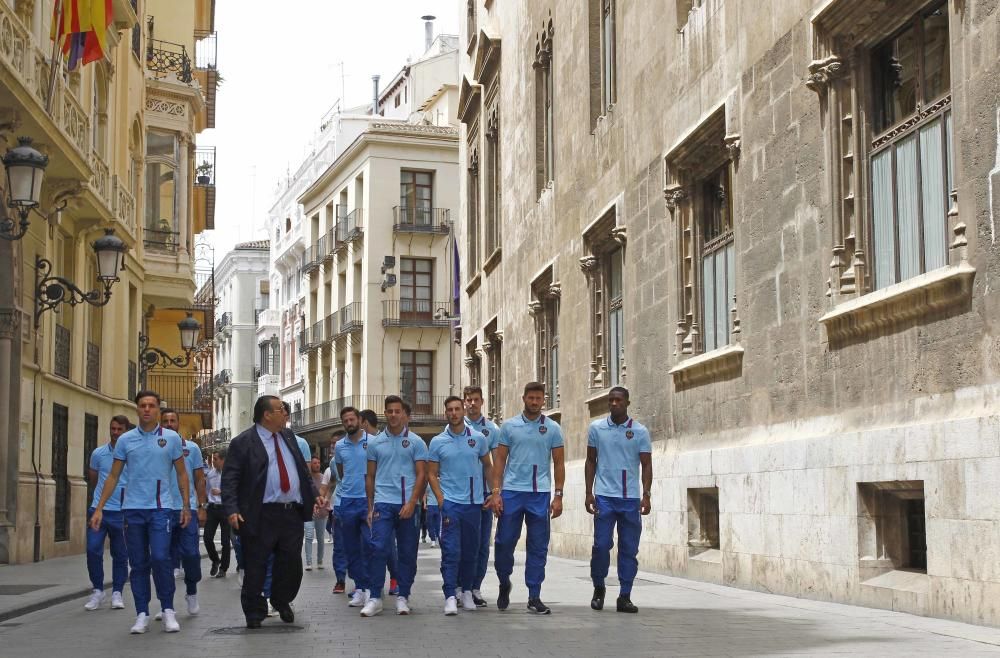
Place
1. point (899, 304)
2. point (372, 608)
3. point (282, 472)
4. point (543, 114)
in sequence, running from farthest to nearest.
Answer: point (543, 114) → point (372, 608) → point (899, 304) → point (282, 472)

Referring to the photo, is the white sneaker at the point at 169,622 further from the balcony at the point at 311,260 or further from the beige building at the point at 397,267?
the balcony at the point at 311,260

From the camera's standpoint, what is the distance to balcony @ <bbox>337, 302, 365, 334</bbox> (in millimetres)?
59812

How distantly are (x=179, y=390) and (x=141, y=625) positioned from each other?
34.5 metres

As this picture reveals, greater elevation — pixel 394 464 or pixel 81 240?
pixel 81 240

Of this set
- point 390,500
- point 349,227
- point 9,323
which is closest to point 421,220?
point 349,227

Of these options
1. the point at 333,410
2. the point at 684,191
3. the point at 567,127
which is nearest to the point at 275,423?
the point at 684,191

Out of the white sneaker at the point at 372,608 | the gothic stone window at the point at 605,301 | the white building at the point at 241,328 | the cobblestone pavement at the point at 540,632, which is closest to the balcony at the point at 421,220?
the white building at the point at 241,328

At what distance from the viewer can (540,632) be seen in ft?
33.2

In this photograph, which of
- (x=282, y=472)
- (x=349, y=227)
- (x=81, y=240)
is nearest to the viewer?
(x=282, y=472)

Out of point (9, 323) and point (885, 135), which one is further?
point (9, 323)

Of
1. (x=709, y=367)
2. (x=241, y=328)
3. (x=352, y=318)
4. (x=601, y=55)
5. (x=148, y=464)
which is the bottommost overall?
(x=148, y=464)

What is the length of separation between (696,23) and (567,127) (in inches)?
314

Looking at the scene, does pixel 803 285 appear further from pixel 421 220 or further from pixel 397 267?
pixel 421 220

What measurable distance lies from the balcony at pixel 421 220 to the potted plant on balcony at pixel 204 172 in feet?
59.9
